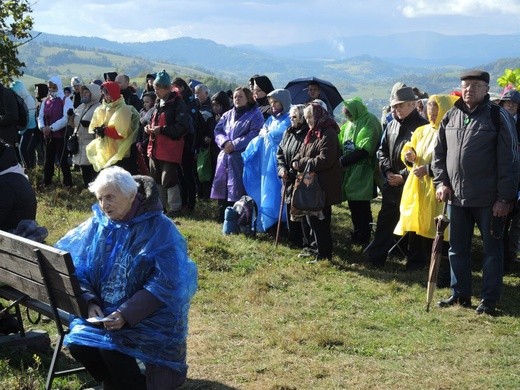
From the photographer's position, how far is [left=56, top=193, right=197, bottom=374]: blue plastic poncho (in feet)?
13.3

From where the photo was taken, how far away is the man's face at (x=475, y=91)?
20.8 feet

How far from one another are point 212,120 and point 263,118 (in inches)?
94.8

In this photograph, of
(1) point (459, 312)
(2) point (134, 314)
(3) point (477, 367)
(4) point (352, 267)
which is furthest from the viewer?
(4) point (352, 267)

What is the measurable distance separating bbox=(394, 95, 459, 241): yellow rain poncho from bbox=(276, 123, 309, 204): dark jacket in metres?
1.32

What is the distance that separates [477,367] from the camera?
528cm

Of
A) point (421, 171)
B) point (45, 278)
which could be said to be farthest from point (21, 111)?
point (45, 278)

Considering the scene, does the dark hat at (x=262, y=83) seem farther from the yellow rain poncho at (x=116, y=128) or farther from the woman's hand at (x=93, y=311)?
the woman's hand at (x=93, y=311)

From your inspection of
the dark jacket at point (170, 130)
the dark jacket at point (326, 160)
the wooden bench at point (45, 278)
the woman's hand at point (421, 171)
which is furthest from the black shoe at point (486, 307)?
the dark jacket at point (170, 130)

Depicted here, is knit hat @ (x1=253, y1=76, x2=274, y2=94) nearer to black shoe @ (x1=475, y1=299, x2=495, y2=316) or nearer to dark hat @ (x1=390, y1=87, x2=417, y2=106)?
dark hat @ (x1=390, y1=87, x2=417, y2=106)

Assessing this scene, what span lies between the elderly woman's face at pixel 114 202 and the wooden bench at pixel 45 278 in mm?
363

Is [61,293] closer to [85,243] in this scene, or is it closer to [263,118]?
[85,243]

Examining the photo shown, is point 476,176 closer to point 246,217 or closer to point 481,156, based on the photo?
point 481,156

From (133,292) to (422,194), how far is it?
436 centimetres

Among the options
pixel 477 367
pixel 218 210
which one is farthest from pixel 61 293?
pixel 218 210
